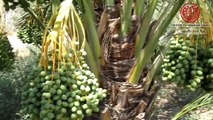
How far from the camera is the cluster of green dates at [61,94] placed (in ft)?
4.87

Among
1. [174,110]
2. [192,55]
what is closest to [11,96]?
[174,110]

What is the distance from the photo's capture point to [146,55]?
2.07 meters

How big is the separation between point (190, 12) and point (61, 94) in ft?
4.07

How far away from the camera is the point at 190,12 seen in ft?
7.75

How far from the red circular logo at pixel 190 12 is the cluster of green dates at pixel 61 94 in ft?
3.29

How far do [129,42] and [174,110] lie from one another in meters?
3.30

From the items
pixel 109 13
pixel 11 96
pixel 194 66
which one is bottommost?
pixel 11 96

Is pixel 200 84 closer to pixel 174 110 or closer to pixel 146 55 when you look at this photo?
pixel 146 55

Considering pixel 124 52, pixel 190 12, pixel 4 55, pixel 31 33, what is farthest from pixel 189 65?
pixel 31 33

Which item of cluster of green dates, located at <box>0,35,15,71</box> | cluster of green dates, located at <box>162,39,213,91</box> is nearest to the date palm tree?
cluster of green dates, located at <box>162,39,213,91</box>

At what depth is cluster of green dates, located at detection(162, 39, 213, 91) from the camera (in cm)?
196

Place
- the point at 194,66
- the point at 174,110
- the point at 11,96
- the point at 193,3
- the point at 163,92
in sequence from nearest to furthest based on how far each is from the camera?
1. the point at 194,66
2. the point at 193,3
3. the point at 11,96
4. the point at 174,110
5. the point at 163,92

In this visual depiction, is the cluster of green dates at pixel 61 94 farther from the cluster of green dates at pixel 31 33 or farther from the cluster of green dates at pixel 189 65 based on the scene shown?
the cluster of green dates at pixel 31 33

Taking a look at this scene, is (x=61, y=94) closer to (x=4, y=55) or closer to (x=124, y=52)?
(x=124, y=52)
